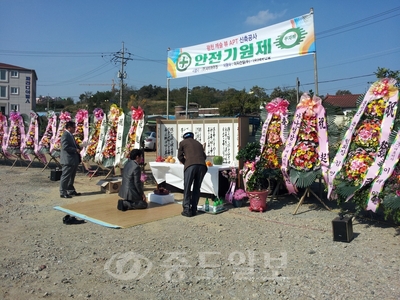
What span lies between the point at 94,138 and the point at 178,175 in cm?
399

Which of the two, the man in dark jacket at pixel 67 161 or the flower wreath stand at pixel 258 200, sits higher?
the man in dark jacket at pixel 67 161

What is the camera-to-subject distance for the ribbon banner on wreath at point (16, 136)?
1391 centimetres

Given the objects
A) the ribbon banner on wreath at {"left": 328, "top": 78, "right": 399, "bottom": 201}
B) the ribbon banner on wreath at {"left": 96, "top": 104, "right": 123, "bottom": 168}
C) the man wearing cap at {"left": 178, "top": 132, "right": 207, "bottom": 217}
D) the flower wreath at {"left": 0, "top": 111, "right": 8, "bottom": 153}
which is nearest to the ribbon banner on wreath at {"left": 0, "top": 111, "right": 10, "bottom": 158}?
the flower wreath at {"left": 0, "top": 111, "right": 8, "bottom": 153}

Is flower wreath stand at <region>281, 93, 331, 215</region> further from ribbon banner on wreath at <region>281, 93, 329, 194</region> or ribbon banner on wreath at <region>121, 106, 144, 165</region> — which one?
ribbon banner on wreath at <region>121, 106, 144, 165</region>

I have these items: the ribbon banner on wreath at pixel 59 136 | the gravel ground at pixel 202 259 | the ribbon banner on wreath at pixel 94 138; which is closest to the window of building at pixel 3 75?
the ribbon banner on wreath at pixel 59 136

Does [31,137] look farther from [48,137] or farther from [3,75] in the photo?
[3,75]

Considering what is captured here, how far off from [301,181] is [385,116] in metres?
1.77

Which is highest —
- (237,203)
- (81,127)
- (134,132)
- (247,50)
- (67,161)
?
(247,50)

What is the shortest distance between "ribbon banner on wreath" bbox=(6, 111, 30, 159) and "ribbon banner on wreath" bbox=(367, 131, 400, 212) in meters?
12.3

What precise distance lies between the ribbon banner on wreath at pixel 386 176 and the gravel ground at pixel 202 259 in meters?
0.47

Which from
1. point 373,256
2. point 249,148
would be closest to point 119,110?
point 249,148

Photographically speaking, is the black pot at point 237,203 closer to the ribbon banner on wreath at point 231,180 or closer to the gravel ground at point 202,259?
the ribbon banner on wreath at point 231,180

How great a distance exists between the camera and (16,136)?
13953 millimetres

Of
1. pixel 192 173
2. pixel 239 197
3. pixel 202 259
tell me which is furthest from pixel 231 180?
pixel 202 259
